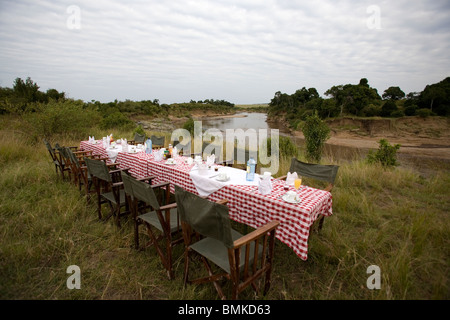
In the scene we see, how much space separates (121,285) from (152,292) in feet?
1.08

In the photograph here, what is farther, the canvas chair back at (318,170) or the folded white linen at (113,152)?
the folded white linen at (113,152)

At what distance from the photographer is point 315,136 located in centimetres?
620

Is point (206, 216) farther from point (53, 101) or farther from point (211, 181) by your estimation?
point (53, 101)

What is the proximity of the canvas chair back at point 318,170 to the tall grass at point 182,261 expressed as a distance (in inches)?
24.5

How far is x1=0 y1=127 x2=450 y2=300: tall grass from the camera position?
194 cm

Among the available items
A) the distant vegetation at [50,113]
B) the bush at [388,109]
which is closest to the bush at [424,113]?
the bush at [388,109]

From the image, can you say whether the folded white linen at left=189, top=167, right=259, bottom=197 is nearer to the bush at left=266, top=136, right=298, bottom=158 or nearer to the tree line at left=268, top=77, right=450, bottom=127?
the bush at left=266, top=136, right=298, bottom=158

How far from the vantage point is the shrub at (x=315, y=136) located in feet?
20.2

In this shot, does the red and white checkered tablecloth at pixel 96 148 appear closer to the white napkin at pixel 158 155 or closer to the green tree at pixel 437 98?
the white napkin at pixel 158 155

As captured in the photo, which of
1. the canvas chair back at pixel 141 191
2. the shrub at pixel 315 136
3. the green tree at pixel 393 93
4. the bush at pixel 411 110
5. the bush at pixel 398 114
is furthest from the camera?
the green tree at pixel 393 93

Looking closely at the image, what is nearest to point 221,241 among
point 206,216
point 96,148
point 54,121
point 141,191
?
point 206,216

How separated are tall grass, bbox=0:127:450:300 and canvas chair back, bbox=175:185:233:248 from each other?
0.74 m

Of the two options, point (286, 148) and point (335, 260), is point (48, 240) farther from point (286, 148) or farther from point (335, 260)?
point (286, 148)

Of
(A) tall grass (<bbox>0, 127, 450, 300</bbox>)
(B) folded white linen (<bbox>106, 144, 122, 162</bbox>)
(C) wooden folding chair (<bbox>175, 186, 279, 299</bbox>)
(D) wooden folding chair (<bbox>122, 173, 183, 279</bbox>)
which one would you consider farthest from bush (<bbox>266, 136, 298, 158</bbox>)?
(C) wooden folding chair (<bbox>175, 186, 279, 299</bbox>)
